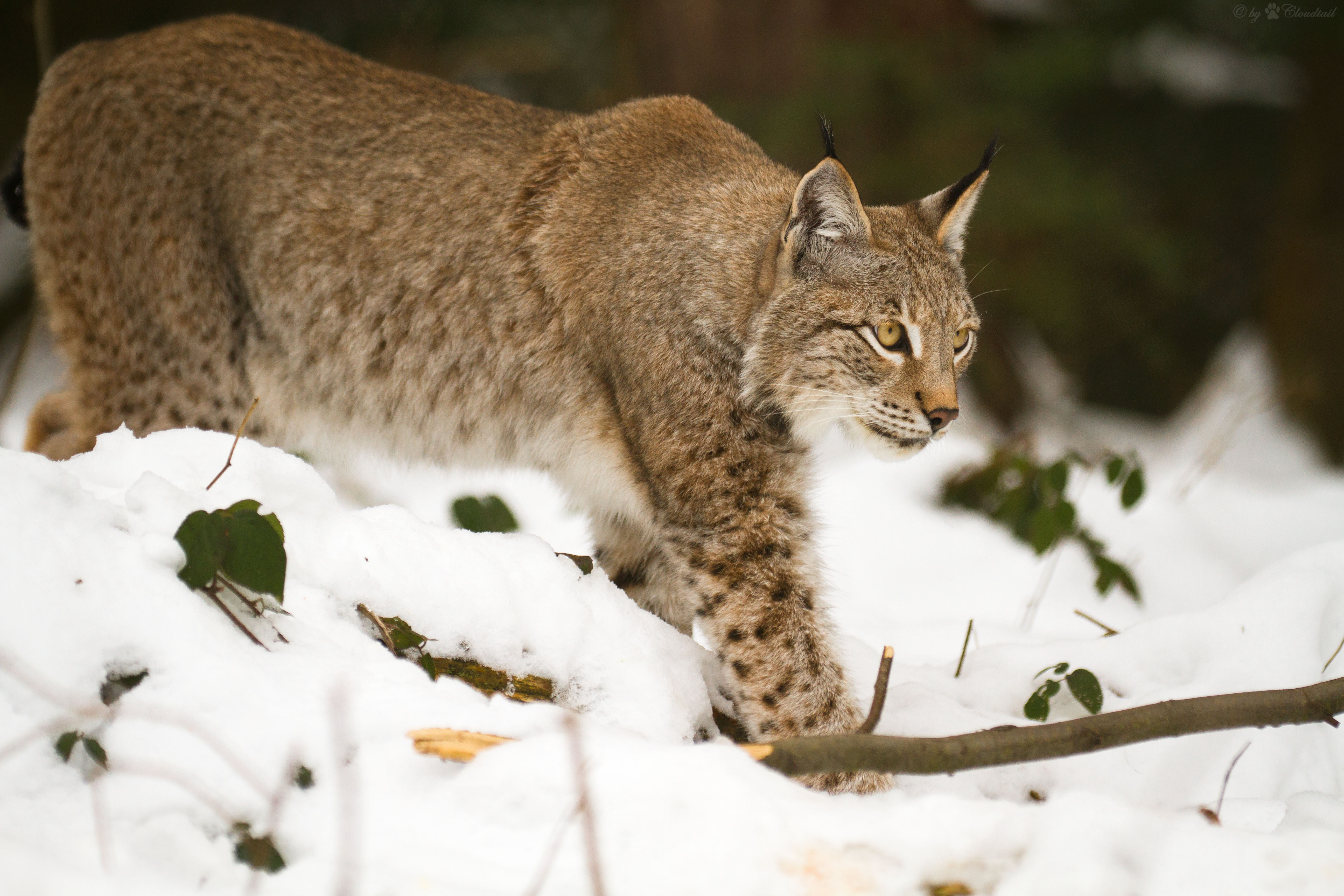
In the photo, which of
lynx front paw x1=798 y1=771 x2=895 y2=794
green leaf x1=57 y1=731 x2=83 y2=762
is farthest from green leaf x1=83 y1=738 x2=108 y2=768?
lynx front paw x1=798 y1=771 x2=895 y2=794

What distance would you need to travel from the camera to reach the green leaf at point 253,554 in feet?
6.37

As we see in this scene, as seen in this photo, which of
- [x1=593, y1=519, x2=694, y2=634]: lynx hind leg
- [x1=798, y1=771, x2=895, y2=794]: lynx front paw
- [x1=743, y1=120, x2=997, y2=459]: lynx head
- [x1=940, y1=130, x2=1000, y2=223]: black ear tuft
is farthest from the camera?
[x1=593, y1=519, x2=694, y2=634]: lynx hind leg

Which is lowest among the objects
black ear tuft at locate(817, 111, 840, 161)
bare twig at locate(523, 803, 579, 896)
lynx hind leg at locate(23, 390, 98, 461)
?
lynx hind leg at locate(23, 390, 98, 461)

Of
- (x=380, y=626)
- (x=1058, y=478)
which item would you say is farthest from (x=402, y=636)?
(x=1058, y=478)

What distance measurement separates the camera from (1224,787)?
216 centimetres

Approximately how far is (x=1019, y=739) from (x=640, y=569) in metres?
1.72

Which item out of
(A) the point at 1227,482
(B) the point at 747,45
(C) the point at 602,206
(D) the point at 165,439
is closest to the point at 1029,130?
(B) the point at 747,45

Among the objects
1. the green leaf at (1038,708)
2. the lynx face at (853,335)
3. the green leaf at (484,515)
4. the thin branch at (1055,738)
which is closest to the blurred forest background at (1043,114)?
the lynx face at (853,335)

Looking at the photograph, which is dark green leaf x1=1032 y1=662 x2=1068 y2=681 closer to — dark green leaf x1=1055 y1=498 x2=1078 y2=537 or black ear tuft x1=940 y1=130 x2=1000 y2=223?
Answer: dark green leaf x1=1055 y1=498 x2=1078 y2=537

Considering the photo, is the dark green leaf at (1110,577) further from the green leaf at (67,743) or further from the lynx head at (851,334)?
the green leaf at (67,743)

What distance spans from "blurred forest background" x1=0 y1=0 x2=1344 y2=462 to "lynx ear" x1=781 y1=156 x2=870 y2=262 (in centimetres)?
274

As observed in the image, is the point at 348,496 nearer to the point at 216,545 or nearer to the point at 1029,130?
the point at 216,545

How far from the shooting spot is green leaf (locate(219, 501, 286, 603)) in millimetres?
1942

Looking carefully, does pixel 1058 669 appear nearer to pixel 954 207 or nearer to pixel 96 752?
pixel 954 207
